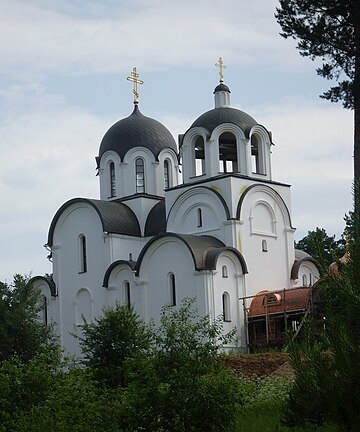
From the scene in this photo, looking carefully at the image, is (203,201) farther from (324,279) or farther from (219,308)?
(324,279)

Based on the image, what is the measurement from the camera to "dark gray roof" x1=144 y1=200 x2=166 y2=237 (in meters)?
36.8

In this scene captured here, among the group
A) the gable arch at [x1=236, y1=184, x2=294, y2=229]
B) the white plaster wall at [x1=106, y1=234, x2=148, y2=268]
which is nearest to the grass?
the gable arch at [x1=236, y1=184, x2=294, y2=229]

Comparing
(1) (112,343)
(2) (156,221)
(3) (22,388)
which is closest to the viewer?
(3) (22,388)

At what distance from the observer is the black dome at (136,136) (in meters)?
39.0

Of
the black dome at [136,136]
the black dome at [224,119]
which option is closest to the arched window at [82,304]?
the black dome at [136,136]

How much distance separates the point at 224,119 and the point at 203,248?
479 cm

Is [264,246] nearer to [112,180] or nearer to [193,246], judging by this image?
[193,246]

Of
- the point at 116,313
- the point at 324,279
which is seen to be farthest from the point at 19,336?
the point at 324,279

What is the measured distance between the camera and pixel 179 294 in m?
33.5

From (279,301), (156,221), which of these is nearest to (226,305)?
(279,301)

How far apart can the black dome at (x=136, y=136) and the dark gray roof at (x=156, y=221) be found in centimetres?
228

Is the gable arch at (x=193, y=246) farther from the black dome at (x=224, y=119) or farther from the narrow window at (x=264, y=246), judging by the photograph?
the black dome at (x=224, y=119)

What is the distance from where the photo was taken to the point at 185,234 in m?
34.6

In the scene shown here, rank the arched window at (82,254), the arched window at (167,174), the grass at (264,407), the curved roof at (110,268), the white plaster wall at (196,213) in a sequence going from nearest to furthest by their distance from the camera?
the grass at (264,407) < the white plaster wall at (196,213) < the curved roof at (110,268) < the arched window at (82,254) < the arched window at (167,174)
